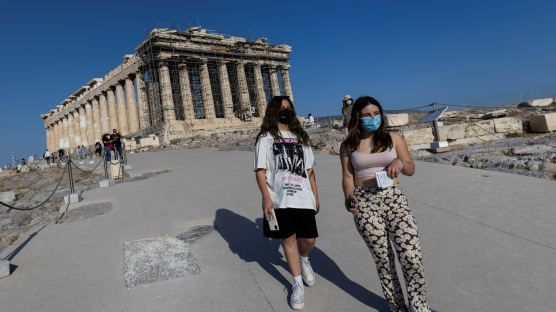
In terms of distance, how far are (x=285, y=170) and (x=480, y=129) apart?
14646 millimetres

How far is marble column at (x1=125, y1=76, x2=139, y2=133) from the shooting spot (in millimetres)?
36969

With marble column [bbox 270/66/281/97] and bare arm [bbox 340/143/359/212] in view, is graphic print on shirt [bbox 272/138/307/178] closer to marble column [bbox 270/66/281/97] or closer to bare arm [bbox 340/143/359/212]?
bare arm [bbox 340/143/359/212]

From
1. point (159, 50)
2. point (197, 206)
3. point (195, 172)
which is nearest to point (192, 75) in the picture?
point (159, 50)

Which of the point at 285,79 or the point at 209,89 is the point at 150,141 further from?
the point at 285,79

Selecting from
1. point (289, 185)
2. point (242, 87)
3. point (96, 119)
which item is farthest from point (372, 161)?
point (96, 119)

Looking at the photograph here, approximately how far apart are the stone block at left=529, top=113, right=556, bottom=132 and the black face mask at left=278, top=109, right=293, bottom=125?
15.0m

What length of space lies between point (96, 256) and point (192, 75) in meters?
36.8

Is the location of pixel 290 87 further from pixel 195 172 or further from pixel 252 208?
pixel 252 208

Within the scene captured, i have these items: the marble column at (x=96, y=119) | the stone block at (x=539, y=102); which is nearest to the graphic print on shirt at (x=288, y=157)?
the stone block at (x=539, y=102)

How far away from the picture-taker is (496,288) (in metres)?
2.76

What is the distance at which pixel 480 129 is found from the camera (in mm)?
14766

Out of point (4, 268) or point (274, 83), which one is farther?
point (274, 83)

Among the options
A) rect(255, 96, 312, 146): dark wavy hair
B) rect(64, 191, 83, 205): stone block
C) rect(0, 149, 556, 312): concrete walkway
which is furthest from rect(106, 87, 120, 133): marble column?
rect(255, 96, 312, 146): dark wavy hair

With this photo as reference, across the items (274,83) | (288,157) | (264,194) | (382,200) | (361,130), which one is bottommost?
(382,200)
